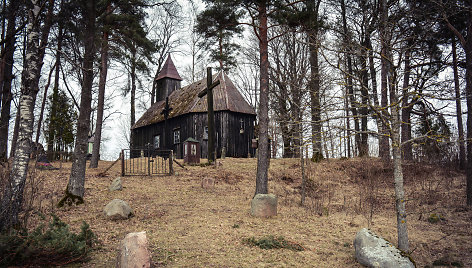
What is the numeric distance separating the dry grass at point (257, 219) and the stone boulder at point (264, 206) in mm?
233

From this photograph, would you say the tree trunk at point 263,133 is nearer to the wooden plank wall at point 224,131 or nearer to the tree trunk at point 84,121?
the tree trunk at point 84,121

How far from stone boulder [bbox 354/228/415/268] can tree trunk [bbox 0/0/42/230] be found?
20.2ft

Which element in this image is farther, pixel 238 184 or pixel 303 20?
pixel 238 184

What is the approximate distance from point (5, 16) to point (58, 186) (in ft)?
24.2

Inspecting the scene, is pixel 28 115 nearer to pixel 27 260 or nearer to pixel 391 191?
pixel 27 260

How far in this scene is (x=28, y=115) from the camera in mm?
6023

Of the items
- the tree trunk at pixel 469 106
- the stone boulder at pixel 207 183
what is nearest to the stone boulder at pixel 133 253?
the stone boulder at pixel 207 183

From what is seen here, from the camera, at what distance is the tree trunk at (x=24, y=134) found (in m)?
5.34

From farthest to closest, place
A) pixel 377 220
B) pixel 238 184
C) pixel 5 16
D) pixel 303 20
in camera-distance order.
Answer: pixel 238 184 < pixel 5 16 < pixel 303 20 < pixel 377 220

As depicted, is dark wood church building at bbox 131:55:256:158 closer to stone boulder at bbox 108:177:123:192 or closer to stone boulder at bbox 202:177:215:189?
stone boulder at bbox 202:177:215:189

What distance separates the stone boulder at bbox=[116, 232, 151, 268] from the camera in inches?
177

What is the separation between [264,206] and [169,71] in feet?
80.2

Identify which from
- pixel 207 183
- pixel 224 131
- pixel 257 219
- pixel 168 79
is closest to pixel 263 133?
pixel 257 219

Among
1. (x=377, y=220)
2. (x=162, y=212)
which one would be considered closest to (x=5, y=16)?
(x=162, y=212)
